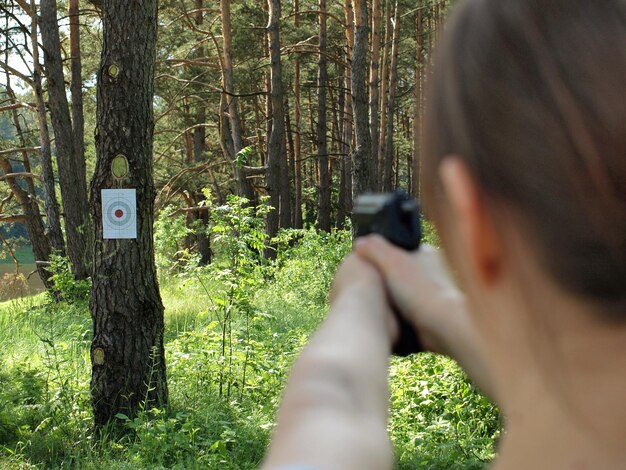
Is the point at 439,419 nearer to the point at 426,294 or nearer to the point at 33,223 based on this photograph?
the point at 426,294

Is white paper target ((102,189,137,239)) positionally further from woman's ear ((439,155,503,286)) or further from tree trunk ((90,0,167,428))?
woman's ear ((439,155,503,286))

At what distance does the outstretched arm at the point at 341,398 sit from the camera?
561 mm

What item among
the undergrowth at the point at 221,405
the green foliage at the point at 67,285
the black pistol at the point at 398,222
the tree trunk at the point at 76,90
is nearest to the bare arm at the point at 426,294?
the black pistol at the point at 398,222

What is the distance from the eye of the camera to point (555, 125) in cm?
51

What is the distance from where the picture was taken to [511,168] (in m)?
0.53

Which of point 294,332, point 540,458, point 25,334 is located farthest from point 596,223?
point 25,334

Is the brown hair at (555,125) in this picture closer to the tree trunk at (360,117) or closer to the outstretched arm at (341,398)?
the outstretched arm at (341,398)

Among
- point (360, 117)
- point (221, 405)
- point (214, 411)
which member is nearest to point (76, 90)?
point (360, 117)

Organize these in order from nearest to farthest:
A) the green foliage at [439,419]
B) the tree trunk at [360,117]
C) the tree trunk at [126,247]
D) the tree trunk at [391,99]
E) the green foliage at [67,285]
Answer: the green foliage at [439,419]
the tree trunk at [126,247]
the green foliage at [67,285]
the tree trunk at [360,117]
the tree trunk at [391,99]

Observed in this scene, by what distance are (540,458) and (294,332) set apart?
25.1ft

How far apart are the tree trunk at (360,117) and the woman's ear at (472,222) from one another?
1153cm

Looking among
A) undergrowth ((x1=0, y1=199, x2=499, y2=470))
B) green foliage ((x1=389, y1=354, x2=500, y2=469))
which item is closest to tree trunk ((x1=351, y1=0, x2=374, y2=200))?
undergrowth ((x1=0, y1=199, x2=499, y2=470))

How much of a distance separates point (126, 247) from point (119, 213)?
0.88ft

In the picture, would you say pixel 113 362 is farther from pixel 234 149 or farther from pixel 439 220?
pixel 234 149
